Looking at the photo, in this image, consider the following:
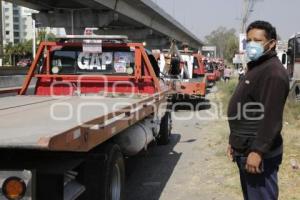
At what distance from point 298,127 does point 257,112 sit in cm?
921

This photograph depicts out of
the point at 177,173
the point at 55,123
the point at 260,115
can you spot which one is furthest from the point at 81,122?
the point at 177,173

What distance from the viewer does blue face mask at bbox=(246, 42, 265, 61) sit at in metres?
4.20

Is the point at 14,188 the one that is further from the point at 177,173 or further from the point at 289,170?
the point at 289,170

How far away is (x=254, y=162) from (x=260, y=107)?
16.9 inches

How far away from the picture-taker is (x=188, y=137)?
12602 mm

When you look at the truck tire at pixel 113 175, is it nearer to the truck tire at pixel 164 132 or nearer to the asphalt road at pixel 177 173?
the asphalt road at pixel 177 173

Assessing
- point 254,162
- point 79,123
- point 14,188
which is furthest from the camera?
point 79,123

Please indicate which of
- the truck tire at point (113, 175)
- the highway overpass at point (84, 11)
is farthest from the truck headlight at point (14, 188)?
the highway overpass at point (84, 11)

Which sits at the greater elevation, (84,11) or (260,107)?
(84,11)

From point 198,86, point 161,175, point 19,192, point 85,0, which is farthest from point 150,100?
point 85,0

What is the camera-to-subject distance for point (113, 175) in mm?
5375

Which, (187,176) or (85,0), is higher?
(85,0)

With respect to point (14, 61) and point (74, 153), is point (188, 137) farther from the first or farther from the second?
point (14, 61)

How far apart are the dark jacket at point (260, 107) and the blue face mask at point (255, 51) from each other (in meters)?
0.04
